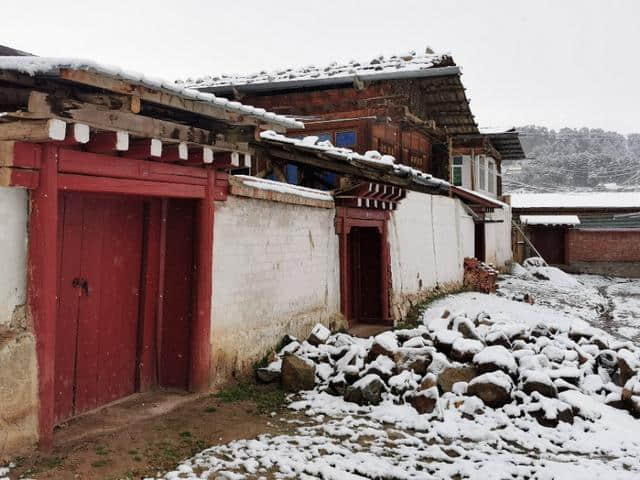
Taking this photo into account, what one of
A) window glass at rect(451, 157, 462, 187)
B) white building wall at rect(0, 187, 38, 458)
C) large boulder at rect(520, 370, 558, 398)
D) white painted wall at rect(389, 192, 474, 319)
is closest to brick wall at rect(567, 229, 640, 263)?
window glass at rect(451, 157, 462, 187)

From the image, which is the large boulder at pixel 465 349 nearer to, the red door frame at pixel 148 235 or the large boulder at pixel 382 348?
the large boulder at pixel 382 348

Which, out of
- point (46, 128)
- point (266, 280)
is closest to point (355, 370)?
point (266, 280)

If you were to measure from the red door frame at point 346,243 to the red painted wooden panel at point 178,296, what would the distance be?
3765 millimetres

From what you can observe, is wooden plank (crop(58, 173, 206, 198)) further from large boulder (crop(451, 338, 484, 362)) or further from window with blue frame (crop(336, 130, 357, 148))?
window with blue frame (crop(336, 130, 357, 148))

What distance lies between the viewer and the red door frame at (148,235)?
404 centimetres

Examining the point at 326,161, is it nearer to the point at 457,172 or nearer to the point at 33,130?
the point at 33,130

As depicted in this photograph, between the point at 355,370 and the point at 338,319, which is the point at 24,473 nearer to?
the point at 355,370

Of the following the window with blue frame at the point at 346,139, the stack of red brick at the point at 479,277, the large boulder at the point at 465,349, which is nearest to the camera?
the large boulder at the point at 465,349

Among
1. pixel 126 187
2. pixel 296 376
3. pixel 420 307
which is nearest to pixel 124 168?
pixel 126 187

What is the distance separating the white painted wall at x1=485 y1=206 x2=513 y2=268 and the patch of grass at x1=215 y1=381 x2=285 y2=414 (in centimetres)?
1433

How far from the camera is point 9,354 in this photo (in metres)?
3.88

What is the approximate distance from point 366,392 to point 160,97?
3.85 m

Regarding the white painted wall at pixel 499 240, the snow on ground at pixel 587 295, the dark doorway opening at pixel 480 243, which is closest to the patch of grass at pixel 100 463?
the snow on ground at pixel 587 295

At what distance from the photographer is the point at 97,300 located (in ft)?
16.9
